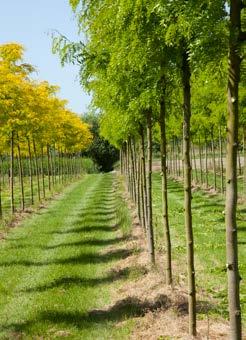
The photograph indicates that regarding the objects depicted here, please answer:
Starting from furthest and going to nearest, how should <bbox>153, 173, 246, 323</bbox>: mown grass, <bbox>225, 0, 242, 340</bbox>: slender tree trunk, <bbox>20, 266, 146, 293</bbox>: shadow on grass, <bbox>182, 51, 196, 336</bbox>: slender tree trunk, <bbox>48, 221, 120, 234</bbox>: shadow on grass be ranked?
<bbox>48, 221, 120, 234</bbox>: shadow on grass < <bbox>20, 266, 146, 293</bbox>: shadow on grass < <bbox>153, 173, 246, 323</bbox>: mown grass < <bbox>182, 51, 196, 336</bbox>: slender tree trunk < <bbox>225, 0, 242, 340</bbox>: slender tree trunk

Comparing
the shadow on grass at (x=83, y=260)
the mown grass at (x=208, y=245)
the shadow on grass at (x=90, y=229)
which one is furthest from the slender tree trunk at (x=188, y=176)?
the shadow on grass at (x=90, y=229)

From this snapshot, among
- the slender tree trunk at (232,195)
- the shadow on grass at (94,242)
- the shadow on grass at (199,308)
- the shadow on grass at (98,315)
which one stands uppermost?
the slender tree trunk at (232,195)

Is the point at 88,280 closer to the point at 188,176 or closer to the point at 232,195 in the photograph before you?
the point at 188,176

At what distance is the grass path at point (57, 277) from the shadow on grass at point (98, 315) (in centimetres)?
2

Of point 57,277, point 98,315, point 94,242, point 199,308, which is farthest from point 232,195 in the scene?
point 94,242

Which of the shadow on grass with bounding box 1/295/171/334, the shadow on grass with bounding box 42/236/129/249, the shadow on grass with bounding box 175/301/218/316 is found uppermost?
the shadow on grass with bounding box 175/301/218/316

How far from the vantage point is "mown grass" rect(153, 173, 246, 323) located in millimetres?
10797

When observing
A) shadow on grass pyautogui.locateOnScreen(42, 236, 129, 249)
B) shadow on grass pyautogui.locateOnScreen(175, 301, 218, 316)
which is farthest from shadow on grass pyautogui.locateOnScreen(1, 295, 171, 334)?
shadow on grass pyautogui.locateOnScreen(42, 236, 129, 249)

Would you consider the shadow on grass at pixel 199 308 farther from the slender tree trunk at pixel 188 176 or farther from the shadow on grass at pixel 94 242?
the shadow on grass at pixel 94 242

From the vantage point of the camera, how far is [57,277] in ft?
43.4

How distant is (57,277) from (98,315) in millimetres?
3367

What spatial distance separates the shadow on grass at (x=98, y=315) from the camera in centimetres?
963

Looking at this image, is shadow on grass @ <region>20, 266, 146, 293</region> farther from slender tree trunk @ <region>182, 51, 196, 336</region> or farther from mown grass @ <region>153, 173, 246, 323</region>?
slender tree trunk @ <region>182, 51, 196, 336</region>

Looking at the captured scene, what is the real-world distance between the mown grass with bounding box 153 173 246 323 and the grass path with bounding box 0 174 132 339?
179 centimetres
